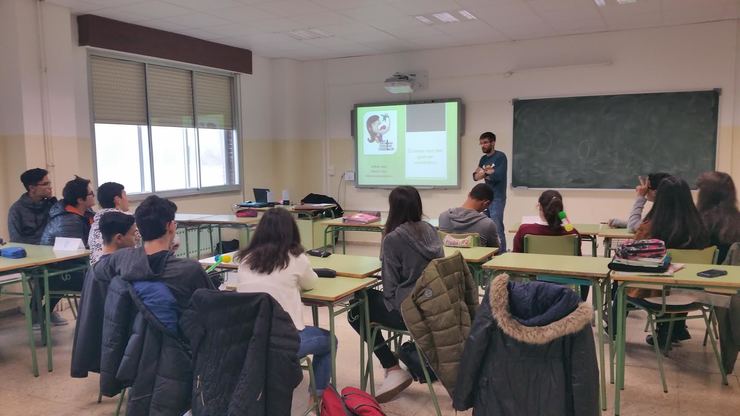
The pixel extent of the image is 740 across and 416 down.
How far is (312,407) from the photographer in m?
2.74

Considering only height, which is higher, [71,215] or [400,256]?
[71,215]

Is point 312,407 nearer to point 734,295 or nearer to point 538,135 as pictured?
point 734,295

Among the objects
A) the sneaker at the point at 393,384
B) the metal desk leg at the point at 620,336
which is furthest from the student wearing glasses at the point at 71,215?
the metal desk leg at the point at 620,336

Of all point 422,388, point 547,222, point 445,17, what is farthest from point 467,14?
point 422,388

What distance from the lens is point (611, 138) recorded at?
6.81 meters

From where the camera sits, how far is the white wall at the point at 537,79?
6.29m

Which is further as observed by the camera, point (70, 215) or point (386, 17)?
point (386, 17)

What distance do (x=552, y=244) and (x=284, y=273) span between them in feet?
6.59

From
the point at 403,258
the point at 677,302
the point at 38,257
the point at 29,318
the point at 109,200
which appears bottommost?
the point at 29,318

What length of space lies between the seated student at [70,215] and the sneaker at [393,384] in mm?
2468

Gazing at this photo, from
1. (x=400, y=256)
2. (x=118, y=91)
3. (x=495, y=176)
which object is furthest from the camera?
(x=118, y=91)

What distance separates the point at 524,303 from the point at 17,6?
5.11 metres

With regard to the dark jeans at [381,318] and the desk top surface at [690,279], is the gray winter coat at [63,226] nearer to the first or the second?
the dark jeans at [381,318]

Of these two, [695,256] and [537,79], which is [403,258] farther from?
[537,79]
